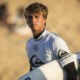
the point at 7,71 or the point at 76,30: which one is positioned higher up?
the point at 76,30

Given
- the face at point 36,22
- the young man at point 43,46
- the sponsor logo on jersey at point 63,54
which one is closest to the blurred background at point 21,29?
the young man at point 43,46

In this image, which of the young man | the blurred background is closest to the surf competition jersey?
the young man

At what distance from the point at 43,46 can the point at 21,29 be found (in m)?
3.49

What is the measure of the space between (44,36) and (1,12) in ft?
11.6

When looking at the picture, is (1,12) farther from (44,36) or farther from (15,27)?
(44,36)

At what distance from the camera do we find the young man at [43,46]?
1528 mm

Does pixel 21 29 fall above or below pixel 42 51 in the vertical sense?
below

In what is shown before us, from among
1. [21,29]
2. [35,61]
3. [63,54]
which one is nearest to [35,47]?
[35,61]

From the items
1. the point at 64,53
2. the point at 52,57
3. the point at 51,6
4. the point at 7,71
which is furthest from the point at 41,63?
the point at 51,6

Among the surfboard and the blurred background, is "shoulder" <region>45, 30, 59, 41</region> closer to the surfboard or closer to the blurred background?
the surfboard

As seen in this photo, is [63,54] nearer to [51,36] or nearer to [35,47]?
[51,36]

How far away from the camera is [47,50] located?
161 cm

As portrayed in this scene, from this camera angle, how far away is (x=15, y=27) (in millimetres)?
5148

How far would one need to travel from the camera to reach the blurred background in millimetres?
4965
